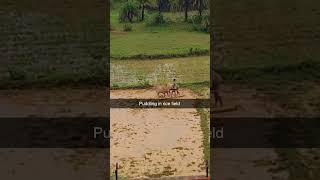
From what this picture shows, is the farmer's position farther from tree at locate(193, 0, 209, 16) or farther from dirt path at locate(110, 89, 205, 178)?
tree at locate(193, 0, 209, 16)

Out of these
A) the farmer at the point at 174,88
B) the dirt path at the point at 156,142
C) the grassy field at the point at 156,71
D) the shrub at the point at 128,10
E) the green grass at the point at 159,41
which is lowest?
the dirt path at the point at 156,142

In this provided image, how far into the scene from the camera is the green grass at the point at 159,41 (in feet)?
40.0

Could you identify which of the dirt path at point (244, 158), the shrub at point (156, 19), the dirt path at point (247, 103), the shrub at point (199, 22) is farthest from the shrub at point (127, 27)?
the dirt path at point (244, 158)

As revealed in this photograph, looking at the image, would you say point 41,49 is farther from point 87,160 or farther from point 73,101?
point 87,160

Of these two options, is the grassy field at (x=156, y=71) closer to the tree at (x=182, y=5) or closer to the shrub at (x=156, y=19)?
the shrub at (x=156, y=19)

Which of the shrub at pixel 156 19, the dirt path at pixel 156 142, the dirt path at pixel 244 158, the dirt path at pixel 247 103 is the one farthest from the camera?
the shrub at pixel 156 19

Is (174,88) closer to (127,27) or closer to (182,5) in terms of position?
(127,27)

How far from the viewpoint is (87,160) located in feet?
24.5

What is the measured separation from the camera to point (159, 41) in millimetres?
12891

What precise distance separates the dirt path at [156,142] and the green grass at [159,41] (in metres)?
2.42

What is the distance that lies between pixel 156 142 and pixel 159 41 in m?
4.90

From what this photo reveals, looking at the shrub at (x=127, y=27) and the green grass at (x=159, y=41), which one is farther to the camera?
the green grass at (x=159, y=41)

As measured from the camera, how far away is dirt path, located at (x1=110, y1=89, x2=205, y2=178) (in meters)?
7.46

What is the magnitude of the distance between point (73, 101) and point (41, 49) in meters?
2.90
